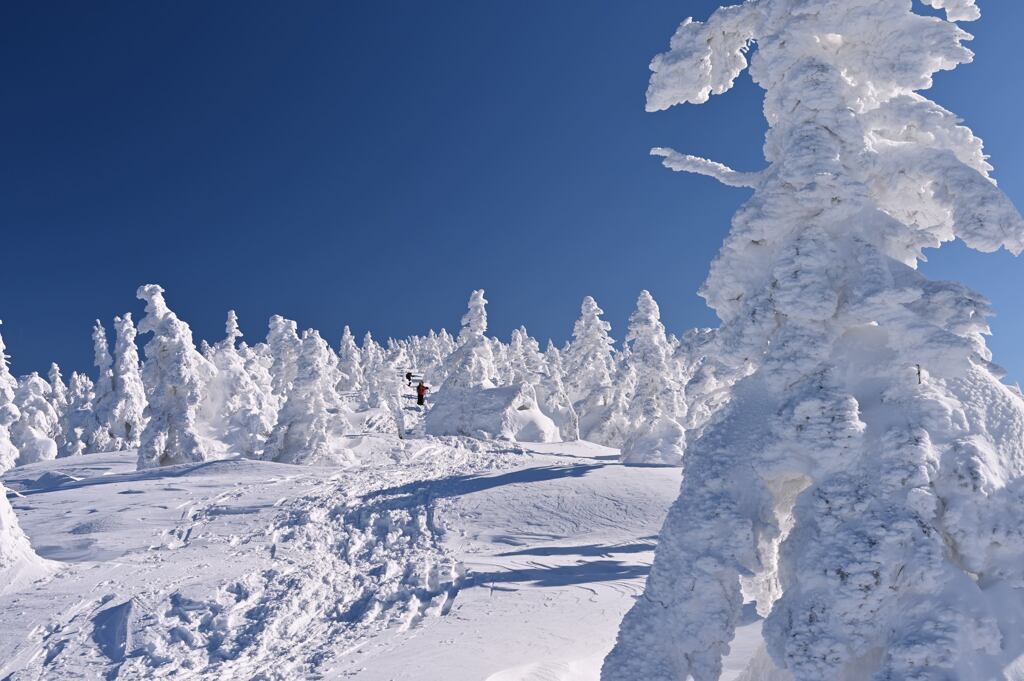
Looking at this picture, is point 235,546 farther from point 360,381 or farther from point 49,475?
point 360,381

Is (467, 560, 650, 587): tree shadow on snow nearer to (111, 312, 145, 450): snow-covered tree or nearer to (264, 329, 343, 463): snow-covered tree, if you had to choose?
(264, 329, 343, 463): snow-covered tree

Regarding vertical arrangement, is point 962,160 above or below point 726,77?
below

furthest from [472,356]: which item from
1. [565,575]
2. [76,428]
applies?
[76,428]

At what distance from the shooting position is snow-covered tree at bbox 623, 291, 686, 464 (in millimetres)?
34188

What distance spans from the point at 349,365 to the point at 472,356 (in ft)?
173

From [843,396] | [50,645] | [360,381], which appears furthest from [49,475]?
[360,381]

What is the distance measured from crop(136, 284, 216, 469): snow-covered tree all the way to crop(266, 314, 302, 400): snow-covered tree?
14.6 metres

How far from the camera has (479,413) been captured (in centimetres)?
4362

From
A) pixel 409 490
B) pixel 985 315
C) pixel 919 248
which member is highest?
pixel 919 248

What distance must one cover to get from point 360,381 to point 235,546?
75662mm

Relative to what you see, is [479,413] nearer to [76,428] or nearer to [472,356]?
[472,356]

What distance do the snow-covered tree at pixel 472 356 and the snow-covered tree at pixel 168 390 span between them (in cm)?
1640

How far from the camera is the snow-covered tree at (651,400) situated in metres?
34.2

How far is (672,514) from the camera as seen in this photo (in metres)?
7.76
